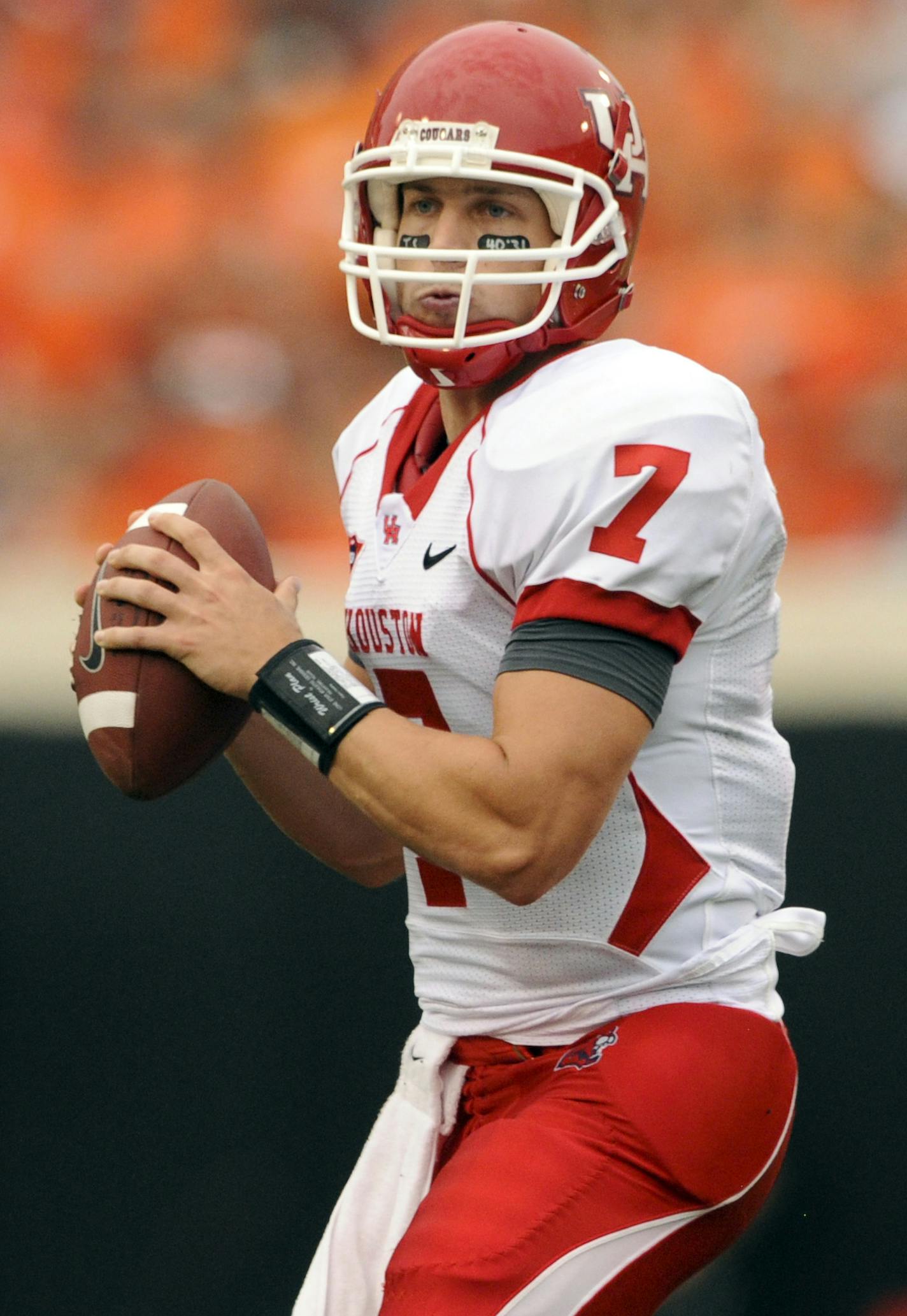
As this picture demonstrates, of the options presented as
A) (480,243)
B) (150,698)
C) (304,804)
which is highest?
(480,243)

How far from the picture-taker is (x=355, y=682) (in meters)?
1.34

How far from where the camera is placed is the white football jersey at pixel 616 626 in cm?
129

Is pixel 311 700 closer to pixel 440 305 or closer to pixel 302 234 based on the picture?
pixel 440 305

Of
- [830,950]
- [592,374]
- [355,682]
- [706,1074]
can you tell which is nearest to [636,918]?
[706,1074]

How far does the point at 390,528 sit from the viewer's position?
149 centimetres

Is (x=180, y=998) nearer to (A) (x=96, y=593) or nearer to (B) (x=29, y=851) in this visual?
(B) (x=29, y=851)

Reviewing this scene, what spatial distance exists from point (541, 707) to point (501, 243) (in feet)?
1.55

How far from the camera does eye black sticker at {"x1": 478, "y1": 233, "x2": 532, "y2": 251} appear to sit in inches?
57.6

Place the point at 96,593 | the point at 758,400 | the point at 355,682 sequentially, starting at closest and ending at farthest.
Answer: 1. the point at 355,682
2. the point at 96,593
3. the point at 758,400

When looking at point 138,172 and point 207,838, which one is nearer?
point 207,838

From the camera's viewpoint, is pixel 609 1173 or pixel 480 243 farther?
pixel 480 243

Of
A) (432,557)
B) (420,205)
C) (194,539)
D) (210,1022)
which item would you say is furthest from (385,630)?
(210,1022)

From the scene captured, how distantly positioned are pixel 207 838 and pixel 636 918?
964 millimetres

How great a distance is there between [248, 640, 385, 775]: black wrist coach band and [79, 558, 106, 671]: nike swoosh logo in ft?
0.57
